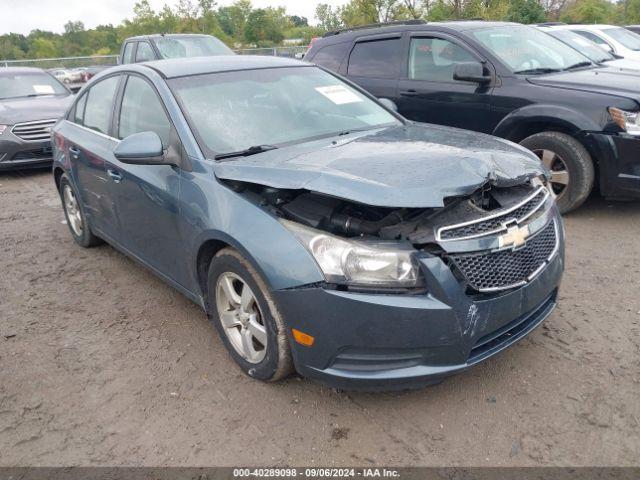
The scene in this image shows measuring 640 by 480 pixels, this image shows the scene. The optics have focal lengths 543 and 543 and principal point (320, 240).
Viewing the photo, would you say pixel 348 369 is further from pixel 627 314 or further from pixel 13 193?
pixel 13 193

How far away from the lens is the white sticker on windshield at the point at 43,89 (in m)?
9.76

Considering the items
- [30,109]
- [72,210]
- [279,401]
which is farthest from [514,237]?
[30,109]

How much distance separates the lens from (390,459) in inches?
95.7

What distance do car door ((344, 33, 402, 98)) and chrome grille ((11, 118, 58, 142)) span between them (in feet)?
16.2

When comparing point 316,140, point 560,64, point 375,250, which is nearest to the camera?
point 375,250

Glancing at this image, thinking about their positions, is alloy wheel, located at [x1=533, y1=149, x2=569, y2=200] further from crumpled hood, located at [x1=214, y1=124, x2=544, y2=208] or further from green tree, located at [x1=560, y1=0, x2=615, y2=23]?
green tree, located at [x1=560, y1=0, x2=615, y2=23]

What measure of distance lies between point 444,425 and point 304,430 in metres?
0.68

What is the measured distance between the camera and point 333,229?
2.52 meters

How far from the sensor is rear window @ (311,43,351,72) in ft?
23.0

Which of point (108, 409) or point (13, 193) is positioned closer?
point (108, 409)

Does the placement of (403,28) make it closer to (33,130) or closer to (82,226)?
(82,226)

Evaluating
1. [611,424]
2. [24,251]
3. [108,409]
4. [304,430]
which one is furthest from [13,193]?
[611,424]

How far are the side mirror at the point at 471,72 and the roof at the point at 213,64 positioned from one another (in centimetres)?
206

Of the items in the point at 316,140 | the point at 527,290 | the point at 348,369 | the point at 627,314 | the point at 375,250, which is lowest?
the point at 627,314
